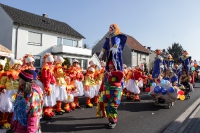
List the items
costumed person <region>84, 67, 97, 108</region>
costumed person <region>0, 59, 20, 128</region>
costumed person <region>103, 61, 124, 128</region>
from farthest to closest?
costumed person <region>84, 67, 97, 108</region>
costumed person <region>103, 61, 124, 128</region>
costumed person <region>0, 59, 20, 128</region>

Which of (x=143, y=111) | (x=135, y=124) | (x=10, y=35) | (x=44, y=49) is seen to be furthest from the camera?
(x=44, y=49)

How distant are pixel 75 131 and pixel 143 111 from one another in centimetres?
346

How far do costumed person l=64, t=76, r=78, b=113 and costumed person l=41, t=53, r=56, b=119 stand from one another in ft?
2.75

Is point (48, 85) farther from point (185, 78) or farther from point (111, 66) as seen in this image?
point (185, 78)

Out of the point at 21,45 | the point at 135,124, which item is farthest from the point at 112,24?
the point at 21,45

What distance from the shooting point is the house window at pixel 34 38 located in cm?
2436

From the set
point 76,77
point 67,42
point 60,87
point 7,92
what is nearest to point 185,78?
point 76,77

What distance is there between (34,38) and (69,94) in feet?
65.1

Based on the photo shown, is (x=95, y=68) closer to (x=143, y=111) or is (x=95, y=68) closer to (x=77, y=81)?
(x=77, y=81)

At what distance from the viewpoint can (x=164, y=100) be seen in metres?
8.38

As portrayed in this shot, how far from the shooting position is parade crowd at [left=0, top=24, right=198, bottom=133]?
→ 3.03 m

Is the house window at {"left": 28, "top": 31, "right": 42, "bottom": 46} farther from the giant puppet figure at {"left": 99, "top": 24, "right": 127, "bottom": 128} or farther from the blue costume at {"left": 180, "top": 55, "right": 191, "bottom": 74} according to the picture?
the giant puppet figure at {"left": 99, "top": 24, "right": 127, "bottom": 128}

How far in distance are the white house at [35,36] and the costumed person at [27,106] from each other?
21.5m

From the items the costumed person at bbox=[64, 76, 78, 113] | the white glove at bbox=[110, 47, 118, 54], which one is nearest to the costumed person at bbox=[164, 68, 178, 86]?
the costumed person at bbox=[64, 76, 78, 113]
